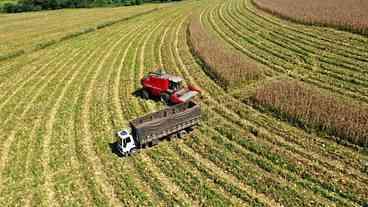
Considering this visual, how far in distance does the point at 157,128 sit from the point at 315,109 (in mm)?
8316

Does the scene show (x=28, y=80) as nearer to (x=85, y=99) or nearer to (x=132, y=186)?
(x=85, y=99)

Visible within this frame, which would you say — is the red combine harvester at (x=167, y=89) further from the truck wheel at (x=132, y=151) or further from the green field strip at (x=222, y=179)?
the truck wheel at (x=132, y=151)

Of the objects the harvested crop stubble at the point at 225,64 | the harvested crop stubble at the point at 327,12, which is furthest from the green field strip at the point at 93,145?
the harvested crop stubble at the point at 327,12

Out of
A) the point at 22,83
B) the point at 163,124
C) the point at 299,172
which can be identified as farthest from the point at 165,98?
the point at 22,83

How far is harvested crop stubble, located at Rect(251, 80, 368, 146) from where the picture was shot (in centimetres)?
1750

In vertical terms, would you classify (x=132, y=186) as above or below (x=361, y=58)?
below

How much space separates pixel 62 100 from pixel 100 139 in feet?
24.8

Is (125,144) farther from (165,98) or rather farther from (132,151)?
(165,98)

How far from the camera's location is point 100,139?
20703 millimetres

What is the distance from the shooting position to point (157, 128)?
1873 centimetres

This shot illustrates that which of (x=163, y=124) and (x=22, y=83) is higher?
(x=163, y=124)

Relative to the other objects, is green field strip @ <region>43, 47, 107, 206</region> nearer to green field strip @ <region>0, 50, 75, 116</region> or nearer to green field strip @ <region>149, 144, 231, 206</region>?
green field strip @ <region>149, 144, 231, 206</region>

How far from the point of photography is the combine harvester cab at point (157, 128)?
60.6 ft

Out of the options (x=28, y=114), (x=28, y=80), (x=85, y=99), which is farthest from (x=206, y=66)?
(x=28, y=80)
